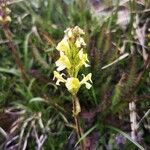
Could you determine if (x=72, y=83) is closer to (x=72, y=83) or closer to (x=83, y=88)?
(x=72, y=83)

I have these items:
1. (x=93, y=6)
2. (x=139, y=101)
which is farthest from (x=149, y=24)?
(x=139, y=101)

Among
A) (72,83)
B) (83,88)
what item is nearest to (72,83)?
(72,83)

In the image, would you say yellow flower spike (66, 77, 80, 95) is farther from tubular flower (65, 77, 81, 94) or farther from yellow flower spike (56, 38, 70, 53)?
yellow flower spike (56, 38, 70, 53)

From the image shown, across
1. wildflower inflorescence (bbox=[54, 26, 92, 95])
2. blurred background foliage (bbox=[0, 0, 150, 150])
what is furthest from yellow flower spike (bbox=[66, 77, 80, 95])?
blurred background foliage (bbox=[0, 0, 150, 150])

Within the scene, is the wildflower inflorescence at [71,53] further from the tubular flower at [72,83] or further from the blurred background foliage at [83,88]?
the blurred background foliage at [83,88]

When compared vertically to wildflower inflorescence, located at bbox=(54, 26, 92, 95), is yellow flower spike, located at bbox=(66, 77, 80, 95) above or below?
below

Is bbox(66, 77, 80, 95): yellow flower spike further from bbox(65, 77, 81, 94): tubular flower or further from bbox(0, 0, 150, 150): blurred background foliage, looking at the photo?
bbox(0, 0, 150, 150): blurred background foliage

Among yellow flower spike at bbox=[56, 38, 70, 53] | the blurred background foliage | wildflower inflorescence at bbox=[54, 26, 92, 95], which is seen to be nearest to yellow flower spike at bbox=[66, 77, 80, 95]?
wildflower inflorescence at bbox=[54, 26, 92, 95]

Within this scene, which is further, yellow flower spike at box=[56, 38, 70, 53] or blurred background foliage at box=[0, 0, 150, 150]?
blurred background foliage at box=[0, 0, 150, 150]

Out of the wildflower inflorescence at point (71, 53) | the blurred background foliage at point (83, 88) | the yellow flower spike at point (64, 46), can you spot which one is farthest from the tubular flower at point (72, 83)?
the blurred background foliage at point (83, 88)
